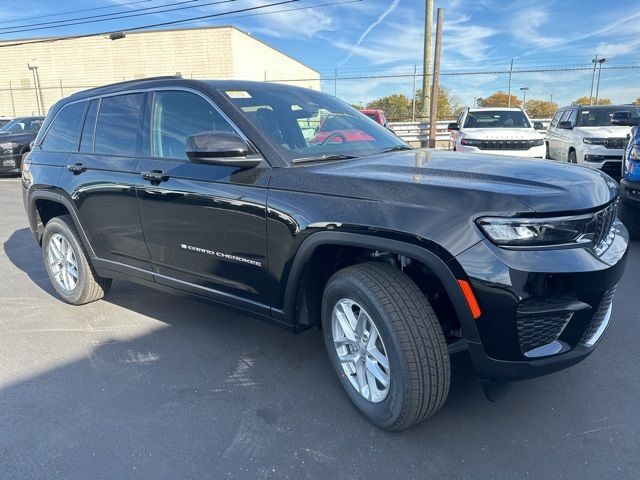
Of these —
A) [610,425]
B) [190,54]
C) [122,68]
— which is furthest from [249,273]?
[122,68]

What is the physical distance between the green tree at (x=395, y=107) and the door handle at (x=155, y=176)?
67.0 feet

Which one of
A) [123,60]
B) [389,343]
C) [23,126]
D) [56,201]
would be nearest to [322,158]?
[389,343]

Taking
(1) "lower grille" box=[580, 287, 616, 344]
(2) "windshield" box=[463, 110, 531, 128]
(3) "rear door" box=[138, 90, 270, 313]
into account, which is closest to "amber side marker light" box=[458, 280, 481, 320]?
Answer: (1) "lower grille" box=[580, 287, 616, 344]

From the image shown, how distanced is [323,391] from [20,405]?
1.74 meters

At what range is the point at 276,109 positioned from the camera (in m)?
3.12

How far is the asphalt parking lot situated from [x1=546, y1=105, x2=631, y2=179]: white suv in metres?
6.26

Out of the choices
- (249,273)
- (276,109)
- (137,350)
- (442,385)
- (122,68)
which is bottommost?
(137,350)

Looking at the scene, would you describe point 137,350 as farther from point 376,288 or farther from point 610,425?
point 610,425

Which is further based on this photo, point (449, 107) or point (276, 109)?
point (449, 107)

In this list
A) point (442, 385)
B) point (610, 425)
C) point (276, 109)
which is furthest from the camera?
point (276, 109)

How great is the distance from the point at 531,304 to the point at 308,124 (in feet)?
6.22

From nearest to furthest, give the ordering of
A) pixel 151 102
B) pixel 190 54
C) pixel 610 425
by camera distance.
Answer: pixel 610 425 → pixel 151 102 → pixel 190 54

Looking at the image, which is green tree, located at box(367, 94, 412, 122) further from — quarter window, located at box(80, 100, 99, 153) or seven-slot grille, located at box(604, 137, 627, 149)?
quarter window, located at box(80, 100, 99, 153)

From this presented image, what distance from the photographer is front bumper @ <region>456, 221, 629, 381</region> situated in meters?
1.94
